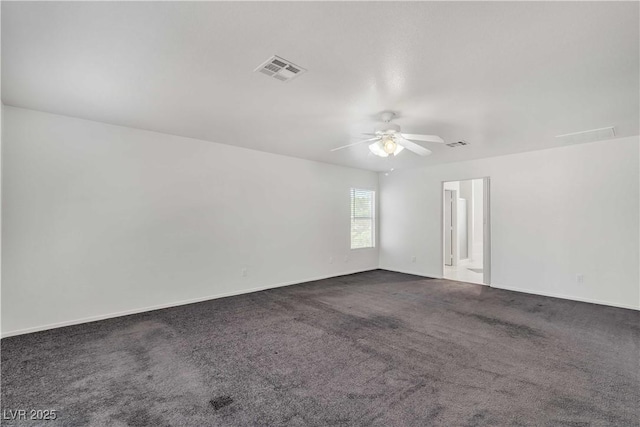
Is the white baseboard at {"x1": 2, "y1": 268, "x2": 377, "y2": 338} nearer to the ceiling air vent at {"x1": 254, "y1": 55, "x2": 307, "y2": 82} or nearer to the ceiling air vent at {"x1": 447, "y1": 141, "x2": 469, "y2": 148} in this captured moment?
the ceiling air vent at {"x1": 254, "y1": 55, "x2": 307, "y2": 82}

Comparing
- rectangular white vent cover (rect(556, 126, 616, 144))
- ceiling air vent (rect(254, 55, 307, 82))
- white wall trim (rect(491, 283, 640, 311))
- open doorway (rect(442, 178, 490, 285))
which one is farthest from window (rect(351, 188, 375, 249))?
ceiling air vent (rect(254, 55, 307, 82))

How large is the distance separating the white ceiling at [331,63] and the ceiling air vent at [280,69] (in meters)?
0.07

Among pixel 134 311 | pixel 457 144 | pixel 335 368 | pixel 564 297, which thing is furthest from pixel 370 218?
pixel 134 311

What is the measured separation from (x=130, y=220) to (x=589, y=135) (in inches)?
249

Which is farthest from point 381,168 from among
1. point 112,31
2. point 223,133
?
point 112,31

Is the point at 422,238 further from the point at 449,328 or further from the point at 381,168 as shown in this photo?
the point at 449,328

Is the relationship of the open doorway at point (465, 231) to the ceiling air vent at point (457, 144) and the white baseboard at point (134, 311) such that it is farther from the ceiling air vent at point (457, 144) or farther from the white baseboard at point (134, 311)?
the white baseboard at point (134, 311)

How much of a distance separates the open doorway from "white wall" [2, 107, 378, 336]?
138 inches

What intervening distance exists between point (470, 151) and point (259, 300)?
429 centimetres

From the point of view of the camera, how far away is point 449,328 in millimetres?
3352

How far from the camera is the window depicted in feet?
22.3

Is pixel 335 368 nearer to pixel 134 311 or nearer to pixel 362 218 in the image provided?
pixel 134 311

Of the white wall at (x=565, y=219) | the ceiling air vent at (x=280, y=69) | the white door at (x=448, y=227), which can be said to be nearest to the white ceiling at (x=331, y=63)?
the ceiling air vent at (x=280, y=69)

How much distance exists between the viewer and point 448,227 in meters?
7.37
